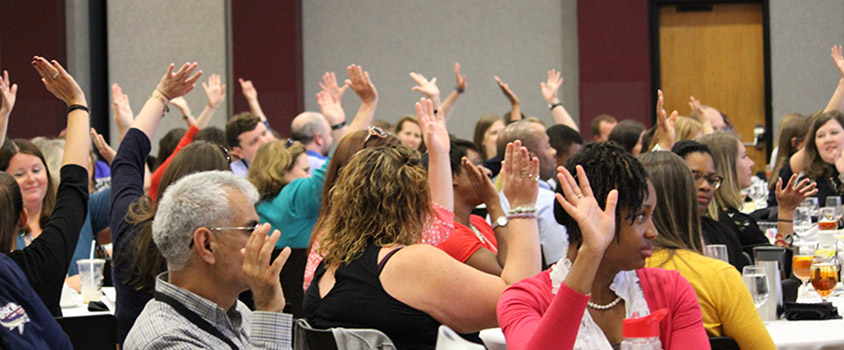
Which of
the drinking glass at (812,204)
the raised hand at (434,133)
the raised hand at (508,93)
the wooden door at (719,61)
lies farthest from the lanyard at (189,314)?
the wooden door at (719,61)

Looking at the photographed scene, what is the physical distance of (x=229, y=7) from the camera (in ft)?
34.1

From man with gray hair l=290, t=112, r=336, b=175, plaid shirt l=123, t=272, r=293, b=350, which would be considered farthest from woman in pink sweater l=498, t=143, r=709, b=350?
man with gray hair l=290, t=112, r=336, b=175

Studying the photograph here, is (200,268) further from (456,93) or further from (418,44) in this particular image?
(418,44)

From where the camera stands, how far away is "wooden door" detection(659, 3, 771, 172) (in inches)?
432

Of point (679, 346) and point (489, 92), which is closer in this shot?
point (679, 346)

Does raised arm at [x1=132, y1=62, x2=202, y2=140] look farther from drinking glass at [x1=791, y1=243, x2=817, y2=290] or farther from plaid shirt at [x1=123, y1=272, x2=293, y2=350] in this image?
drinking glass at [x1=791, y1=243, x2=817, y2=290]

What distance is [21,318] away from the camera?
2271 mm

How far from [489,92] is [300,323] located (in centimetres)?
857

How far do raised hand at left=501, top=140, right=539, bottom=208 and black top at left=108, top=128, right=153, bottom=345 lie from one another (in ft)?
4.56

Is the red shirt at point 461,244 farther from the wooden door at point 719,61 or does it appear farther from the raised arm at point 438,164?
the wooden door at point 719,61

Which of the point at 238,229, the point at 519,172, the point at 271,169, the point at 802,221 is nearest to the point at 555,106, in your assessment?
the point at 802,221

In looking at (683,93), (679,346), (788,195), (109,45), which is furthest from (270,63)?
(679,346)

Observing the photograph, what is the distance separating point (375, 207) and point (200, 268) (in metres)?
0.67

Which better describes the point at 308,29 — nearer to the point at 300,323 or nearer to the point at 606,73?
the point at 606,73
